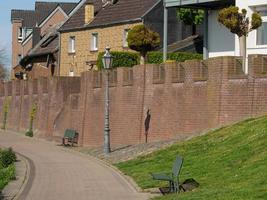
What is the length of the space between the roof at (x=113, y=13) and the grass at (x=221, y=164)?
2665 cm

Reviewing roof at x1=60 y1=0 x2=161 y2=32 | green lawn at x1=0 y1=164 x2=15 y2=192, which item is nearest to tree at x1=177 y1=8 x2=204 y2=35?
roof at x1=60 y1=0 x2=161 y2=32

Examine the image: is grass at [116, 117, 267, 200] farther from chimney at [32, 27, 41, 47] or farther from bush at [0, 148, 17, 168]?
chimney at [32, 27, 41, 47]

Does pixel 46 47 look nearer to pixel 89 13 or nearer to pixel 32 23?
pixel 89 13

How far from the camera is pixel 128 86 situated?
3450 cm

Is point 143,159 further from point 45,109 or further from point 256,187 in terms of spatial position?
point 45,109

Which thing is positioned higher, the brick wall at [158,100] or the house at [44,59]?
the house at [44,59]

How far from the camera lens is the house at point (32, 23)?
83.2 meters

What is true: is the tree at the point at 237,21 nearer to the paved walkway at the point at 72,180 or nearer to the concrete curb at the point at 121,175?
the concrete curb at the point at 121,175

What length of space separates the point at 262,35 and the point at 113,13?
22.5 meters

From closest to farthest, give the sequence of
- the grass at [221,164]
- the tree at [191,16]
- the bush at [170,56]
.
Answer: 1. the grass at [221,164]
2. the bush at [170,56]
3. the tree at [191,16]

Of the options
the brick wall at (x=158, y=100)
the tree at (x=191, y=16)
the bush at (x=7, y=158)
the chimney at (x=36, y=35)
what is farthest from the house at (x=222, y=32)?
the chimney at (x=36, y=35)

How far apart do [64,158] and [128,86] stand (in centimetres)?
572

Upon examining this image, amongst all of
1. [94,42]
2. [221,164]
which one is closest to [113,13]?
[94,42]

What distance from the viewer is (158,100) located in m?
31.4
